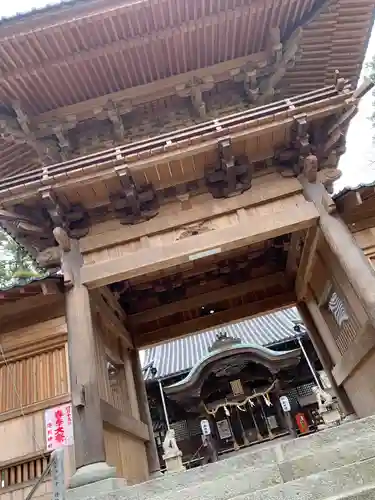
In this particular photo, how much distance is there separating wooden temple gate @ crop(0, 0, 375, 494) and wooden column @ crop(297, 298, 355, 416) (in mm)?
49

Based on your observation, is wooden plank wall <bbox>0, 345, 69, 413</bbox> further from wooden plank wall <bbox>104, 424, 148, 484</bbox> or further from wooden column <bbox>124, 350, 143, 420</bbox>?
wooden column <bbox>124, 350, 143, 420</bbox>

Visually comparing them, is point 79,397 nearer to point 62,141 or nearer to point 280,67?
point 62,141

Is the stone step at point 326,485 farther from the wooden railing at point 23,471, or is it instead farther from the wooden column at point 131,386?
the wooden column at point 131,386

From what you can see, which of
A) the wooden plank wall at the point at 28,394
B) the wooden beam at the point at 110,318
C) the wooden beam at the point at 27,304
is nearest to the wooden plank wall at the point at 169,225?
the wooden beam at the point at 110,318

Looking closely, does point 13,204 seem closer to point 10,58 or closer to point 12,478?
point 10,58

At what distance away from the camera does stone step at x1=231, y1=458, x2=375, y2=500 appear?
276cm

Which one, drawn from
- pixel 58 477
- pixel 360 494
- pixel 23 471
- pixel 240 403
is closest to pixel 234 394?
pixel 240 403

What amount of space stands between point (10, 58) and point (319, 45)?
5.02 metres

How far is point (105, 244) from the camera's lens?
5.86m

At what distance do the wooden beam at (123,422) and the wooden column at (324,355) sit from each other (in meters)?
3.26

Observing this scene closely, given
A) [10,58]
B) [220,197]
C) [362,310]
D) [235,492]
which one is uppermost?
[10,58]

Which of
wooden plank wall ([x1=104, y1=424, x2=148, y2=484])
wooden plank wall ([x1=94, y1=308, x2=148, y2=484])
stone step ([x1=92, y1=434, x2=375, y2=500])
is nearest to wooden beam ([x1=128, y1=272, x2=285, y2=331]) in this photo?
wooden plank wall ([x1=94, y1=308, x2=148, y2=484])

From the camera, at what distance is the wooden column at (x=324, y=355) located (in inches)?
262

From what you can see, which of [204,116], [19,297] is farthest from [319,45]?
[19,297]
